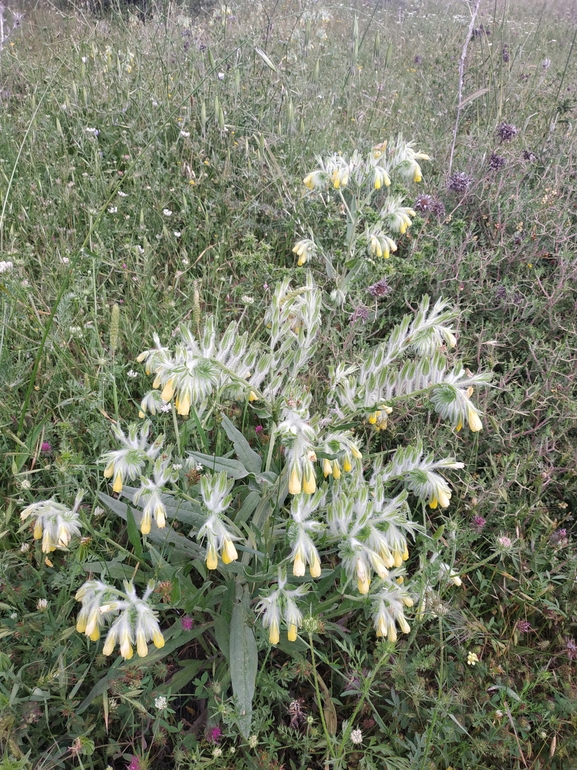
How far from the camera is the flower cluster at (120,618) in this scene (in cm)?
127

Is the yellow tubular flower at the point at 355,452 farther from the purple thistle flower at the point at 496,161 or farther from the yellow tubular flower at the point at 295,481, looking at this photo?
the purple thistle flower at the point at 496,161

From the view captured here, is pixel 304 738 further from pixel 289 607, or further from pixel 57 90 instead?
pixel 57 90

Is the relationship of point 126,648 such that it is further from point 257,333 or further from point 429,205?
point 429,205

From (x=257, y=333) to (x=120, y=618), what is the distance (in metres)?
1.60

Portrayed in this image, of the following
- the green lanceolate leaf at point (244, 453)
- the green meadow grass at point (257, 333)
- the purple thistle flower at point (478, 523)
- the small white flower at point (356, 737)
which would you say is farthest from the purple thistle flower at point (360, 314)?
the small white flower at point (356, 737)

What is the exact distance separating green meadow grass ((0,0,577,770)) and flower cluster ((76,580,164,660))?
0.17 m

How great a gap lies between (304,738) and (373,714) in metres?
0.30

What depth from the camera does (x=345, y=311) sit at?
2.29 meters

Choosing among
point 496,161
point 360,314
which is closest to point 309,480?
point 360,314

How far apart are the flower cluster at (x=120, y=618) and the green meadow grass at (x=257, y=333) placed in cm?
17

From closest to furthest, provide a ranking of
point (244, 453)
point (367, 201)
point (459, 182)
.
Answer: point (244, 453) → point (367, 201) → point (459, 182)

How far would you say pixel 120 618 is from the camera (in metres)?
1.29

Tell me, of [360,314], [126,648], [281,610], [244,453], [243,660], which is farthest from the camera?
[360,314]

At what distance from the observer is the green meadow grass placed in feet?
5.17
